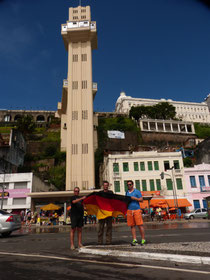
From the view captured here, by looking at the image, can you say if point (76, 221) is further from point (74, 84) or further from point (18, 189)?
point (74, 84)

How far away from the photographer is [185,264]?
13.2 ft

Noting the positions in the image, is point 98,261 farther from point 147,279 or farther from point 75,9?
point 75,9

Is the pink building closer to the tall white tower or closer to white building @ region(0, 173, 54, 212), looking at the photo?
the tall white tower

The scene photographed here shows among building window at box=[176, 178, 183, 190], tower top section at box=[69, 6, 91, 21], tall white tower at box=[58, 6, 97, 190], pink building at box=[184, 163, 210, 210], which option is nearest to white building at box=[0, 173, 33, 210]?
tall white tower at box=[58, 6, 97, 190]

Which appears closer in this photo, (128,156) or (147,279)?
(147,279)

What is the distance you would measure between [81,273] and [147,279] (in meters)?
1.07

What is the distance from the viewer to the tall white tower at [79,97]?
3916cm

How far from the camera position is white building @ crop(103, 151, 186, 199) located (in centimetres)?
3482

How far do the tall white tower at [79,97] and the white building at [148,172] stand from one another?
4927 mm

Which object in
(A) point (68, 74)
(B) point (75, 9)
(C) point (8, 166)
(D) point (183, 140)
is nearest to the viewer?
(C) point (8, 166)

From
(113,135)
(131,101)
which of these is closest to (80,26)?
(113,135)

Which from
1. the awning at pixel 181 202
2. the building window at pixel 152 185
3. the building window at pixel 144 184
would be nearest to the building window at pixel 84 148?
the building window at pixel 144 184

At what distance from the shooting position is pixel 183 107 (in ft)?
401

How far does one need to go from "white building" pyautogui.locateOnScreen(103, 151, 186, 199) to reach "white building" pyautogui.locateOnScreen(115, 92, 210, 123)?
74.0m
